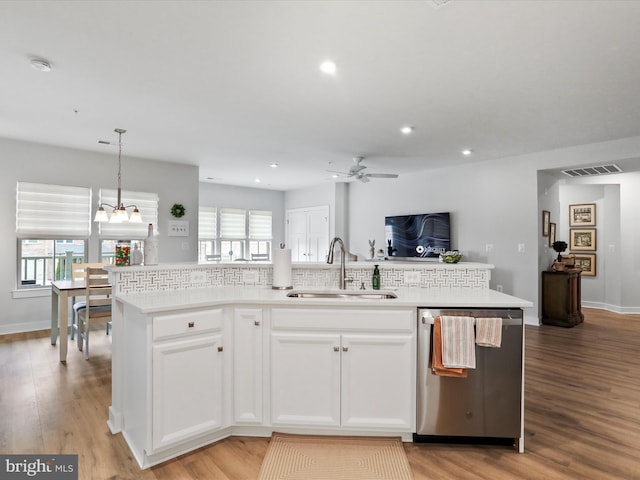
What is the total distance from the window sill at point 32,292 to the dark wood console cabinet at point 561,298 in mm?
7295

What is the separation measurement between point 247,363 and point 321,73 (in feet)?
7.12

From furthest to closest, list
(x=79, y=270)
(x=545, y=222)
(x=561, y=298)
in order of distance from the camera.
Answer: (x=545, y=222)
(x=561, y=298)
(x=79, y=270)

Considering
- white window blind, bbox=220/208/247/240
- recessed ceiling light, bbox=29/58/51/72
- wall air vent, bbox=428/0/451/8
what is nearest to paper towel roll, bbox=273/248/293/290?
wall air vent, bbox=428/0/451/8

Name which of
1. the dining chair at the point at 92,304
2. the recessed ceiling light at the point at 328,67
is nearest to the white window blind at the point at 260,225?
the dining chair at the point at 92,304

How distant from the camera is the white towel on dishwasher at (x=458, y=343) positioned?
79.5 inches

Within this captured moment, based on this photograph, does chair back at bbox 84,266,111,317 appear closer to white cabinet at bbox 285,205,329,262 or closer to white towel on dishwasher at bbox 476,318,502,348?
white towel on dishwasher at bbox 476,318,502,348

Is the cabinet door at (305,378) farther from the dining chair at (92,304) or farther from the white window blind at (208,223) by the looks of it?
the white window blind at (208,223)

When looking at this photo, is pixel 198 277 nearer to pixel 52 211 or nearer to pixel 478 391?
pixel 478 391

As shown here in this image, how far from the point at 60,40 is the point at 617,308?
8.70 metres

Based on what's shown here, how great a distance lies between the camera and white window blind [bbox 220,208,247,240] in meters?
8.46

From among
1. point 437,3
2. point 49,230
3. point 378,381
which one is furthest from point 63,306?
point 437,3

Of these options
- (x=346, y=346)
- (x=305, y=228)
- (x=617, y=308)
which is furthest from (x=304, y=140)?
(x=617, y=308)

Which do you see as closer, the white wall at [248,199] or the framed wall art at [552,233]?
the framed wall art at [552,233]

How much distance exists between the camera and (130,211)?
18.9ft
